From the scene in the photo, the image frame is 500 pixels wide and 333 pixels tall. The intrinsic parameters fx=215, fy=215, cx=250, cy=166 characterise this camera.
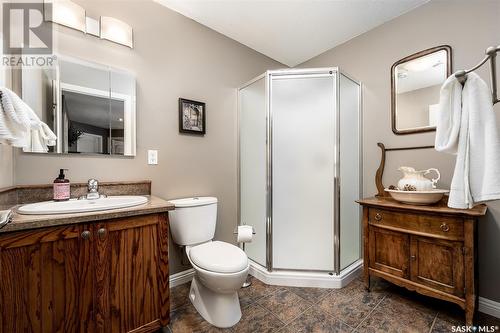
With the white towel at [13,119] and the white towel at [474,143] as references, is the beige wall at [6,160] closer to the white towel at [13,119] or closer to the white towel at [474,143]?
the white towel at [13,119]

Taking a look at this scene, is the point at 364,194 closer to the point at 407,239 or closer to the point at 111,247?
the point at 407,239

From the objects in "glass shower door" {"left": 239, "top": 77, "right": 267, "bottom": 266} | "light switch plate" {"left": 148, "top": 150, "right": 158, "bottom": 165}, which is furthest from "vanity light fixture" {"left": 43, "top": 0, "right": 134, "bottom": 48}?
"glass shower door" {"left": 239, "top": 77, "right": 267, "bottom": 266}

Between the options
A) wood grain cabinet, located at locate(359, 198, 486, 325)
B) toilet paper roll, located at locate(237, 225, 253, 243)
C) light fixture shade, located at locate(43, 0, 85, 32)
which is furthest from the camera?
toilet paper roll, located at locate(237, 225, 253, 243)

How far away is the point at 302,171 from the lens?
2020 millimetres

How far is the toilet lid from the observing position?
133 cm

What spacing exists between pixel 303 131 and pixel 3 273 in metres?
2.03

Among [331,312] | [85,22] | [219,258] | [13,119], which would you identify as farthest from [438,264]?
[85,22]

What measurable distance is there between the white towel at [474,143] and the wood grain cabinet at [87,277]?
165 cm

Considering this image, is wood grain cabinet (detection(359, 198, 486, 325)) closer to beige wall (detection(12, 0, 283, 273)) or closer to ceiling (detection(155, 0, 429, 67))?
beige wall (detection(12, 0, 283, 273))

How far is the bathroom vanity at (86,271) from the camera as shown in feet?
2.95

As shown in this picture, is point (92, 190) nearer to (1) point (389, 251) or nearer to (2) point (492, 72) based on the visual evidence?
(1) point (389, 251)

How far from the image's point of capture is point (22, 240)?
900mm

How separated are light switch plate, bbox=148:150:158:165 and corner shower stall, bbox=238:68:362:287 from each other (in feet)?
3.02

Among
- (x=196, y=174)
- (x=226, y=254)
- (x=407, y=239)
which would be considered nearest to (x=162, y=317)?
(x=226, y=254)
